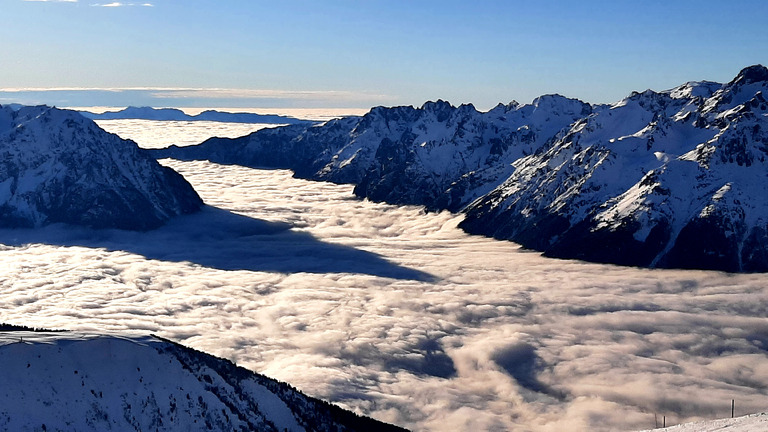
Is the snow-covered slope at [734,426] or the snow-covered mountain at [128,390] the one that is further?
the snow-covered mountain at [128,390]

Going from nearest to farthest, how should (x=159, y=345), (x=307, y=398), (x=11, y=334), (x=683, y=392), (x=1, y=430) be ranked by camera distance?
(x=1, y=430) → (x=11, y=334) → (x=159, y=345) → (x=307, y=398) → (x=683, y=392)

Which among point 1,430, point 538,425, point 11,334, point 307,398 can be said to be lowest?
point 538,425

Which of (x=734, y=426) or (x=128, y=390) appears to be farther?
(x=128, y=390)

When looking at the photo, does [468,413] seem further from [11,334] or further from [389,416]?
[11,334]

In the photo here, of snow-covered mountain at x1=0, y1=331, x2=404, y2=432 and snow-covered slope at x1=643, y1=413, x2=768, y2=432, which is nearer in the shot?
snow-covered slope at x1=643, y1=413, x2=768, y2=432

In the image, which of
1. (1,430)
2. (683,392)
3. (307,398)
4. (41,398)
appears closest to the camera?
(1,430)

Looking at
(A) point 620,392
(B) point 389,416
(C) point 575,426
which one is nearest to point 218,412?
(B) point 389,416

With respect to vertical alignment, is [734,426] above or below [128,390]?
above

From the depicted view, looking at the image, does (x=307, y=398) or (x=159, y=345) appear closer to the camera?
(x=159, y=345)
